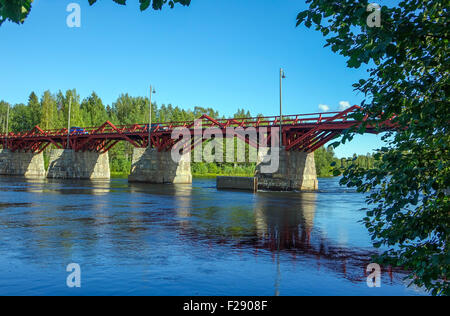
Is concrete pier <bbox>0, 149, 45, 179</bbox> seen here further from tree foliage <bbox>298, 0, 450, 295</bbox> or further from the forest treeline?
tree foliage <bbox>298, 0, 450, 295</bbox>

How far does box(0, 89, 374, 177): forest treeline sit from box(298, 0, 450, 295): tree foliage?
80580 millimetres

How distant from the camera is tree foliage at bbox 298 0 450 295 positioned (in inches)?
149

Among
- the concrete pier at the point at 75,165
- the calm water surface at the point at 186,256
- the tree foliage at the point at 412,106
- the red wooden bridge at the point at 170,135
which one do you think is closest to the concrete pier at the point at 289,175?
the red wooden bridge at the point at 170,135

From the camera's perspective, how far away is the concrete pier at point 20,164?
75.5 metres

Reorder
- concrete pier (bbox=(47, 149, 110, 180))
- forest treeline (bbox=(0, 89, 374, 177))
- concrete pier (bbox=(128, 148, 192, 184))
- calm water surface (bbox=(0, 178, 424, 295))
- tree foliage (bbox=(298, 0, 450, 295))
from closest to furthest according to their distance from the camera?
1. tree foliage (bbox=(298, 0, 450, 295))
2. calm water surface (bbox=(0, 178, 424, 295))
3. concrete pier (bbox=(128, 148, 192, 184))
4. concrete pier (bbox=(47, 149, 110, 180))
5. forest treeline (bbox=(0, 89, 374, 177))

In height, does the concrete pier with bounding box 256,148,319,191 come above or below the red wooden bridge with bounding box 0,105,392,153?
below

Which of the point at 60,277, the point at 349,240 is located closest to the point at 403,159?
the point at 60,277

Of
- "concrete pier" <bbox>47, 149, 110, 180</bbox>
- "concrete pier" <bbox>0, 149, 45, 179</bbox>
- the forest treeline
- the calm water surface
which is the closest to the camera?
the calm water surface

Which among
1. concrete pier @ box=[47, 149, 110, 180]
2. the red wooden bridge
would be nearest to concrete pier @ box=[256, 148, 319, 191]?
the red wooden bridge

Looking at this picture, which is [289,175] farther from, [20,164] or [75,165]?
[20,164]

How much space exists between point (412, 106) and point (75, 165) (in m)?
64.3

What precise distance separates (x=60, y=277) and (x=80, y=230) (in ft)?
19.2

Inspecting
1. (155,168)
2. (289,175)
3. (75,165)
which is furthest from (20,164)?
(289,175)

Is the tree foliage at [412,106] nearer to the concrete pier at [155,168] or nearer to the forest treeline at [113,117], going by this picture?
the concrete pier at [155,168]
